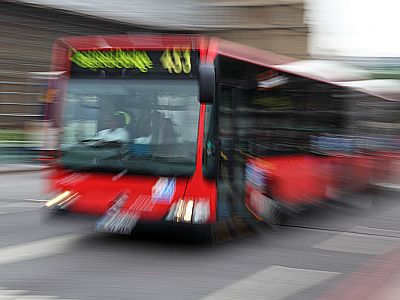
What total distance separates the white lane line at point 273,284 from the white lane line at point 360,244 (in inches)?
66.5

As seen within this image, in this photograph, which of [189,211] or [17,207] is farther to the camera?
[17,207]

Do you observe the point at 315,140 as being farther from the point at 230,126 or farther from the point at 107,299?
the point at 107,299

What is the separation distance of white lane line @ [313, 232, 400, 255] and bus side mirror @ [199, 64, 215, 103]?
10.00 feet

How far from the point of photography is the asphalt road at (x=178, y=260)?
6305 millimetres

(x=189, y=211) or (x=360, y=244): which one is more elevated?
(x=189, y=211)

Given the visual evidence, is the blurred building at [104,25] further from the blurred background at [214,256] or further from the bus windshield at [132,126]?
the bus windshield at [132,126]

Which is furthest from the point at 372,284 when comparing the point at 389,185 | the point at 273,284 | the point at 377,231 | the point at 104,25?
the point at 104,25

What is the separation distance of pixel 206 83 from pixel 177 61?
79 centimetres

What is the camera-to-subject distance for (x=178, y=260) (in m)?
7.73

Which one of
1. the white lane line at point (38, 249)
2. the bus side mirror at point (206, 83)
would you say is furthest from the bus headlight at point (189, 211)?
the white lane line at point (38, 249)

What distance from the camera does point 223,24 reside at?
4188 centimetres

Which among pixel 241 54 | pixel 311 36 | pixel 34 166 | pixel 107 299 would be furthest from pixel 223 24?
pixel 107 299

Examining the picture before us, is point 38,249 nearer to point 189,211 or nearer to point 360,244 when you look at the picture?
point 189,211

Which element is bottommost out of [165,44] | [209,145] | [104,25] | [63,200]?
[63,200]
